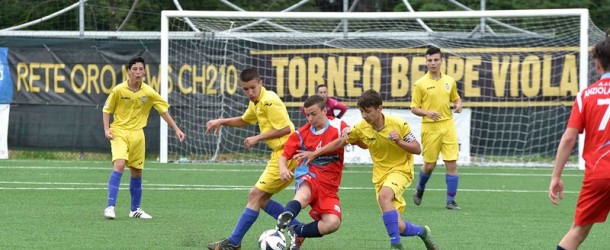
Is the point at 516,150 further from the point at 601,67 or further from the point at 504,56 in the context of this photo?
the point at 601,67

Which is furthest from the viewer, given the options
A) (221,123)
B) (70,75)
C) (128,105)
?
(70,75)

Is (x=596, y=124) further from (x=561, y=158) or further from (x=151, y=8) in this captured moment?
(x=151, y=8)

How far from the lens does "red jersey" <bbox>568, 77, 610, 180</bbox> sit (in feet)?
21.0

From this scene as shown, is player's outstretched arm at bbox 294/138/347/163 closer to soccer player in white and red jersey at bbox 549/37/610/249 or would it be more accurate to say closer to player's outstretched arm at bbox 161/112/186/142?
soccer player in white and red jersey at bbox 549/37/610/249

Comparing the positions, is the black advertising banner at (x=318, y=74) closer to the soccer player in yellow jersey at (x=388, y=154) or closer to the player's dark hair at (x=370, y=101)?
the soccer player in yellow jersey at (x=388, y=154)

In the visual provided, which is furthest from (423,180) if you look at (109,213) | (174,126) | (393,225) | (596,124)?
(596,124)

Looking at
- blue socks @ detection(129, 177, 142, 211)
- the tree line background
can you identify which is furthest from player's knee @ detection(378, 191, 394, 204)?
the tree line background

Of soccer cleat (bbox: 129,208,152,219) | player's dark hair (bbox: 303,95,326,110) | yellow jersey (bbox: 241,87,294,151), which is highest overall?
player's dark hair (bbox: 303,95,326,110)

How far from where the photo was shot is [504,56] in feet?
67.1

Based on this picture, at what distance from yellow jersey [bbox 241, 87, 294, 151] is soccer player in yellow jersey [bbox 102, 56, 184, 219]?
78.1 inches

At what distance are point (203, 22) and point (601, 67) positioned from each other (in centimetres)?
1514

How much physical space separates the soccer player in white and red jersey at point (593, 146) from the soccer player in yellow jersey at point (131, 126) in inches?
217

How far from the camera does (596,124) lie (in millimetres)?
6426

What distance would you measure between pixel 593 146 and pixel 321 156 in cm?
285
